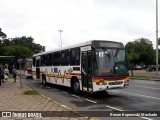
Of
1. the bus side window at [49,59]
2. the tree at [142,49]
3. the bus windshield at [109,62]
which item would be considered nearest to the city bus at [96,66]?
the bus windshield at [109,62]

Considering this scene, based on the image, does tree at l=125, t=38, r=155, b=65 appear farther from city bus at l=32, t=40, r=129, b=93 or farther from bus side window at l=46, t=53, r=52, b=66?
city bus at l=32, t=40, r=129, b=93

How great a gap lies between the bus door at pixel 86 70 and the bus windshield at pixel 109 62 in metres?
0.56

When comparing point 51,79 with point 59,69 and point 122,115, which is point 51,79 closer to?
point 59,69

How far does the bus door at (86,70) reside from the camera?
559 inches

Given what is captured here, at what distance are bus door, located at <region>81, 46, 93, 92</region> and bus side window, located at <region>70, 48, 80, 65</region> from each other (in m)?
0.75

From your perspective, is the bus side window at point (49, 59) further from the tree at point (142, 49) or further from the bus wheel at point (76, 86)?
the tree at point (142, 49)

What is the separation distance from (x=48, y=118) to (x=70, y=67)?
→ 8483 mm

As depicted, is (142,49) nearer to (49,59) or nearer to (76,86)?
(49,59)

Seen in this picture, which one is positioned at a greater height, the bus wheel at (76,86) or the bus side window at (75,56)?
the bus side window at (75,56)

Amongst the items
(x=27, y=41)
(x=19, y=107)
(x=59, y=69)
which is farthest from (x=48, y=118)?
(x=27, y=41)

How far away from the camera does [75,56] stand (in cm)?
1634

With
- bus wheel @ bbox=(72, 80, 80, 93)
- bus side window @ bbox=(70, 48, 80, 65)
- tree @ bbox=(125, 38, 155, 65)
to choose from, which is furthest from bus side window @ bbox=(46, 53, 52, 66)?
tree @ bbox=(125, 38, 155, 65)

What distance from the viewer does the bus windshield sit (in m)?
13.8

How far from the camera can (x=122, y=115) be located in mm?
9461
